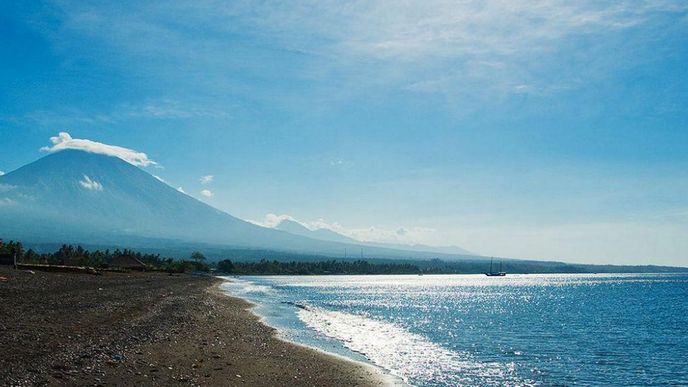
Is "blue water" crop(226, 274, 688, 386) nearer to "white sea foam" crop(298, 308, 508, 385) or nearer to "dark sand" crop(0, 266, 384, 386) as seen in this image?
"white sea foam" crop(298, 308, 508, 385)

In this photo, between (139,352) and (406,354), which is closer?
(139,352)

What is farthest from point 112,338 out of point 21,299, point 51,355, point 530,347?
point 530,347

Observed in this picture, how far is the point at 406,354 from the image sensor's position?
2909 centimetres

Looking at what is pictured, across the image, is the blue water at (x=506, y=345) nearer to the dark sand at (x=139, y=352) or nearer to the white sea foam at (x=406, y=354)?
the white sea foam at (x=406, y=354)

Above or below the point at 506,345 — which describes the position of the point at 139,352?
above

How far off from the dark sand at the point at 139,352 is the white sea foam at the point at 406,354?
244cm

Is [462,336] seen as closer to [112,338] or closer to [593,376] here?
[593,376]

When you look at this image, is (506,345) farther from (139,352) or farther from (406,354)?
(139,352)

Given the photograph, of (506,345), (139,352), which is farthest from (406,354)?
(139,352)

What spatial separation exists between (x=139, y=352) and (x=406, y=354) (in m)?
14.6

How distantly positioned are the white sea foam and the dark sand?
8.01ft

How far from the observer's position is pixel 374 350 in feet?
98.9

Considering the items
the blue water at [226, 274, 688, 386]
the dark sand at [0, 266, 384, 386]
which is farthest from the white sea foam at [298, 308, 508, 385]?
the dark sand at [0, 266, 384, 386]

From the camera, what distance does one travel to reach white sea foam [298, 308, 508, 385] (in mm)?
23227
